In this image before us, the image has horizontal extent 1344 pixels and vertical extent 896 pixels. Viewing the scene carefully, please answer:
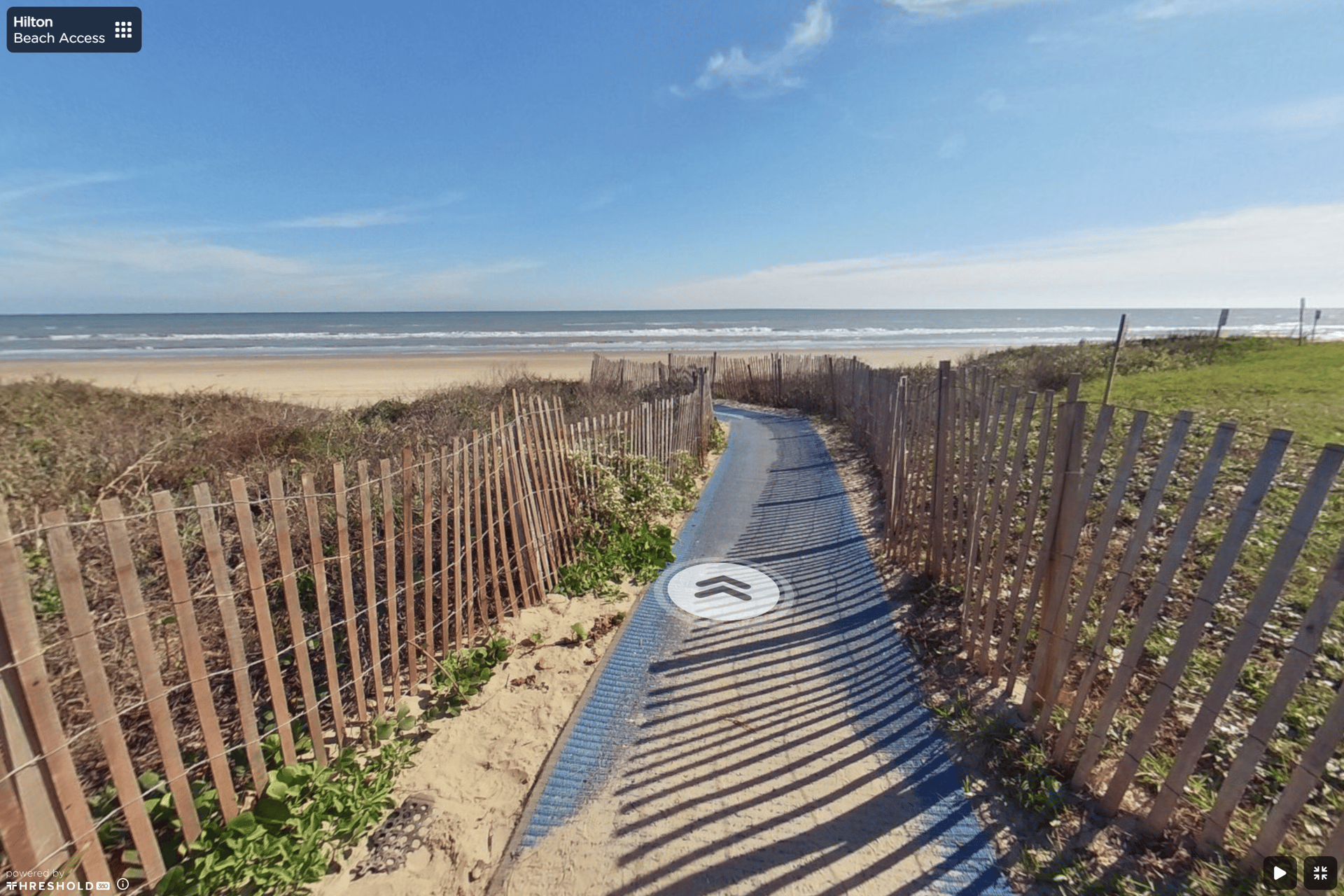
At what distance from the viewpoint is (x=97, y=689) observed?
1.88 m

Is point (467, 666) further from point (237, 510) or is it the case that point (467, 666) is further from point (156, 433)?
point (156, 433)

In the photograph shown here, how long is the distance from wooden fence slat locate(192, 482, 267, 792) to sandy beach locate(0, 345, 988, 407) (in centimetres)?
1318

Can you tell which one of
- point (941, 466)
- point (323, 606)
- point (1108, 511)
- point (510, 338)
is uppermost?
point (510, 338)

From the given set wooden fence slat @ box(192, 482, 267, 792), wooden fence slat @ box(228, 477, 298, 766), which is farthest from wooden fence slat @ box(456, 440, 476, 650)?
wooden fence slat @ box(192, 482, 267, 792)

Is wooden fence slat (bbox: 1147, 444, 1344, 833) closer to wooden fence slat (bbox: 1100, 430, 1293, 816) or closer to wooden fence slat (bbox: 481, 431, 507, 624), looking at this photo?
wooden fence slat (bbox: 1100, 430, 1293, 816)

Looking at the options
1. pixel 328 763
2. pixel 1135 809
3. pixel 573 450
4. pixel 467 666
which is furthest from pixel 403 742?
pixel 1135 809

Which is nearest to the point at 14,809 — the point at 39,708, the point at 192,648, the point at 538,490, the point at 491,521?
the point at 39,708

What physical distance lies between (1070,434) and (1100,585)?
8.09 ft

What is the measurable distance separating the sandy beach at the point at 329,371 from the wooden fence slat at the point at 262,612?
1306 cm

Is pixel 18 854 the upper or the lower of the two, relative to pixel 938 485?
lower

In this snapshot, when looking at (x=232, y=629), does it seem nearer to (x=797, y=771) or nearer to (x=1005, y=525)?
(x=797, y=771)

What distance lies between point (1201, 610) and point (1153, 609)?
22 centimetres

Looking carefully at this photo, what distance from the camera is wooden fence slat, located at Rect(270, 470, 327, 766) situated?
239 cm

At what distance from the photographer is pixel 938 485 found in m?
4.52
